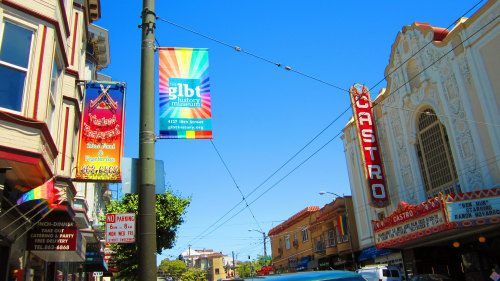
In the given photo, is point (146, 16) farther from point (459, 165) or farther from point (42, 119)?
point (459, 165)

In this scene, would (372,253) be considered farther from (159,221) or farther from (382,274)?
(159,221)

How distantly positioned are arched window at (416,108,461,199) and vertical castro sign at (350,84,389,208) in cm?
314

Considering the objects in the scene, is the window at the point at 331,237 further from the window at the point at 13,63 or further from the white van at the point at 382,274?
the window at the point at 13,63

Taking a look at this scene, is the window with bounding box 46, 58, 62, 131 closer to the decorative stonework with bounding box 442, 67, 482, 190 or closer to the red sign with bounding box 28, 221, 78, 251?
the red sign with bounding box 28, 221, 78, 251

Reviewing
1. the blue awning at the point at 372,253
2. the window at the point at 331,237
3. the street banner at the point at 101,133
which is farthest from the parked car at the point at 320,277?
the window at the point at 331,237

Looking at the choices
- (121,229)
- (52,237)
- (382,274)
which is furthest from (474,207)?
(121,229)

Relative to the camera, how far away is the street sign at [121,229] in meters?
6.30

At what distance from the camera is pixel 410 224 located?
23453mm

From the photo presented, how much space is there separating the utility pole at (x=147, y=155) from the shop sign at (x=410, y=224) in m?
18.3

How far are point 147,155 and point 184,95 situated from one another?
74.7 inches

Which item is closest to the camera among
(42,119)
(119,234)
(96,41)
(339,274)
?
(119,234)

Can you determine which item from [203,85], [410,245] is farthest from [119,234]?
[410,245]

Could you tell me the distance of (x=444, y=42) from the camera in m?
23.2

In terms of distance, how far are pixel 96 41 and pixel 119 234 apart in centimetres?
2115
